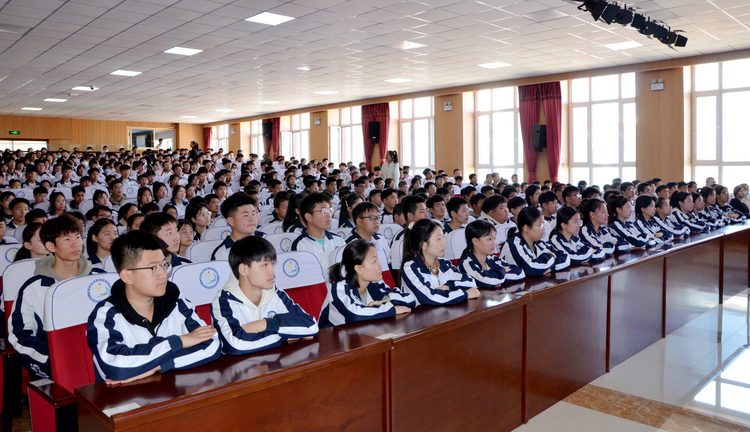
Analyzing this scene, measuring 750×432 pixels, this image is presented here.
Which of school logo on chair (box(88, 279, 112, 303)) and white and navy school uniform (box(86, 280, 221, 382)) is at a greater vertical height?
school logo on chair (box(88, 279, 112, 303))

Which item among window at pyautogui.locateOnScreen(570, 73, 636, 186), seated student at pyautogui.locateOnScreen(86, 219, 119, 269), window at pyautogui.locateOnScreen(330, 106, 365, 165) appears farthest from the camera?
window at pyautogui.locateOnScreen(330, 106, 365, 165)

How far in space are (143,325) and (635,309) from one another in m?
3.42

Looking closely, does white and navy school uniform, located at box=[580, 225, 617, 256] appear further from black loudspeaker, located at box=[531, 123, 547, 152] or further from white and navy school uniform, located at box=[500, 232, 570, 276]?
black loudspeaker, located at box=[531, 123, 547, 152]

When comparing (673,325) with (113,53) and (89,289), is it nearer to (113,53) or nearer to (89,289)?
(89,289)

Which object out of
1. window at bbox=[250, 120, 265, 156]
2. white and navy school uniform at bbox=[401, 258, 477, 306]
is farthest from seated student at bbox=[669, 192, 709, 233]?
window at bbox=[250, 120, 265, 156]

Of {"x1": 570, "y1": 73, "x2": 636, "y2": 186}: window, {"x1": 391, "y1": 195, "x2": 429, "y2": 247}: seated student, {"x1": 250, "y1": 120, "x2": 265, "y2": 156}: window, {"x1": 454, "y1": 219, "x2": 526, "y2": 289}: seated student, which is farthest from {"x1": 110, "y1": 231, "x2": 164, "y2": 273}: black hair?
{"x1": 250, "y1": 120, "x2": 265, "y2": 156}: window

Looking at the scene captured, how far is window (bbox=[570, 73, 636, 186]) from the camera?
1264 centimetres

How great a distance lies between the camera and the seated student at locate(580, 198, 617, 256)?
4516 mm

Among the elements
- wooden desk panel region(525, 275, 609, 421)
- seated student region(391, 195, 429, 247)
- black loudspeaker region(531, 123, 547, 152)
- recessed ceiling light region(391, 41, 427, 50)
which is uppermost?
recessed ceiling light region(391, 41, 427, 50)

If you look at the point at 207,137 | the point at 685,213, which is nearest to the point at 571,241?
the point at 685,213

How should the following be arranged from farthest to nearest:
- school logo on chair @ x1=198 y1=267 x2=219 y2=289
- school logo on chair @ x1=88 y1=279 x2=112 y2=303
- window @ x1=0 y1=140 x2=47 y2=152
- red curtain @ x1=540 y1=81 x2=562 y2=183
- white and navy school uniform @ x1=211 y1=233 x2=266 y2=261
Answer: window @ x1=0 y1=140 x2=47 y2=152 < red curtain @ x1=540 y1=81 x2=562 y2=183 < white and navy school uniform @ x1=211 y1=233 x2=266 y2=261 < school logo on chair @ x1=198 y1=267 x2=219 y2=289 < school logo on chair @ x1=88 y1=279 x2=112 y2=303

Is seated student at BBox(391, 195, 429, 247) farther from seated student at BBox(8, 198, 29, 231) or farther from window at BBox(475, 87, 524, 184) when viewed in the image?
window at BBox(475, 87, 524, 184)

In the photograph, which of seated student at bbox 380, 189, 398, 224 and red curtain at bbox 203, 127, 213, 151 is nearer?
seated student at bbox 380, 189, 398, 224

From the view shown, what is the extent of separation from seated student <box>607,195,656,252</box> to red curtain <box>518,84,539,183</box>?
8906 millimetres
